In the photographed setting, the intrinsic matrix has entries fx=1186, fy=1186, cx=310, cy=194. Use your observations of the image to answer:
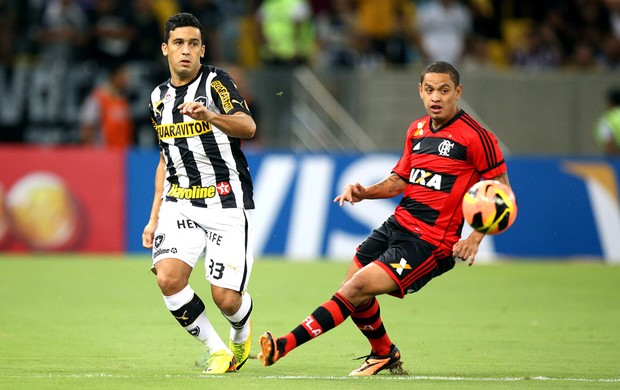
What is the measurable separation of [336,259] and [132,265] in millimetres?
3192

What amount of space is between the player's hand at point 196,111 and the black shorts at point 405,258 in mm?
1598

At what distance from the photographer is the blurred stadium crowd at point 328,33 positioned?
19.8 metres

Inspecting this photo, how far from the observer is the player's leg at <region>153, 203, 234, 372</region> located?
8203 mm

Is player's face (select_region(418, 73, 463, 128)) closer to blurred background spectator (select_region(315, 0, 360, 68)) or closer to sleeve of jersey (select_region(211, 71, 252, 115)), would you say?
sleeve of jersey (select_region(211, 71, 252, 115))

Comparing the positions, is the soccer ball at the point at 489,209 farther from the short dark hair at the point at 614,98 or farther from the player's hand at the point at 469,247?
the short dark hair at the point at 614,98

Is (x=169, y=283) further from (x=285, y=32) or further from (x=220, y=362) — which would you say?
(x=285, y=32)

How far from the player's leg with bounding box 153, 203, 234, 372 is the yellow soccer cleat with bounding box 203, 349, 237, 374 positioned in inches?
1.7

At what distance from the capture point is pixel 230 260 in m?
8.30

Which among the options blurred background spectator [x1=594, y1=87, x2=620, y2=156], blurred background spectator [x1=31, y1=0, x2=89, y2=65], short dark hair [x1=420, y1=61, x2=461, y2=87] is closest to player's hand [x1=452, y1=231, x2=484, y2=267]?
short dark hair [x1=420, y1=61, x2=461, y2=87]

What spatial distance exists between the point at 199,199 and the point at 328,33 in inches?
539

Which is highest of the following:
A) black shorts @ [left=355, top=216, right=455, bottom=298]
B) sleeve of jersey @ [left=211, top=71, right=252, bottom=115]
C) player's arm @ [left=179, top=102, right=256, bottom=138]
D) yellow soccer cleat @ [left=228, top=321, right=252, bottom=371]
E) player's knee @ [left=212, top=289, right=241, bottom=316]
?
sleeve of jersey @ [left=211, top=71, right=252, bottom=115]

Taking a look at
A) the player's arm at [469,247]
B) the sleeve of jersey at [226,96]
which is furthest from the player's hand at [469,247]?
the sleeve of jersey at [226,96]

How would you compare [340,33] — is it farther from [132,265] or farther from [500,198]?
[500,198]

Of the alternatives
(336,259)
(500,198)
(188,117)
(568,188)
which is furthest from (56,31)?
(500,198)
